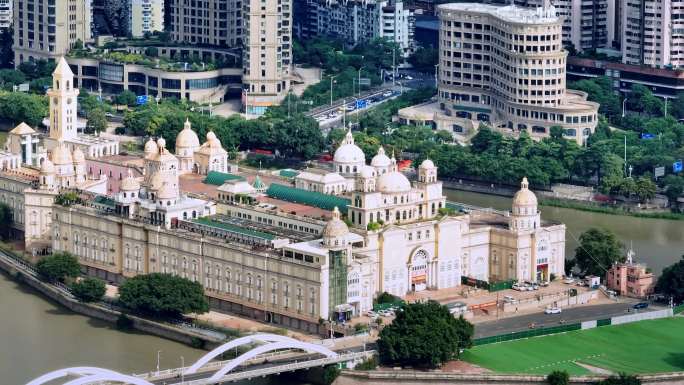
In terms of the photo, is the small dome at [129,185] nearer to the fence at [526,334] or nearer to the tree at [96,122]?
the fence at [526,334]

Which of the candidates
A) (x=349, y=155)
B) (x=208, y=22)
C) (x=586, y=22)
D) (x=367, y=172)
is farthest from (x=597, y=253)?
(x=208, y=22)

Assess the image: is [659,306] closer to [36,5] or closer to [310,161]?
[310,161]

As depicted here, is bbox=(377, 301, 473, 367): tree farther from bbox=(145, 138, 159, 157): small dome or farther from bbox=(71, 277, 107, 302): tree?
bbox=(145, 138, 159, 157): small dome

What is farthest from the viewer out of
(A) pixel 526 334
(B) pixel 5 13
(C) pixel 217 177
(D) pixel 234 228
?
(B) pixel 5 13

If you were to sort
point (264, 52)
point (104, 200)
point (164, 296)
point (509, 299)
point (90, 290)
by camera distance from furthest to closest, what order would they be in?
point (264, 52)
point (104, 200)
point (90, 290)
point (509, 299)
point (164, 296)

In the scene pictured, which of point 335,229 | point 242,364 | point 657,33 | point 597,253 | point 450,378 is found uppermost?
point 657,33

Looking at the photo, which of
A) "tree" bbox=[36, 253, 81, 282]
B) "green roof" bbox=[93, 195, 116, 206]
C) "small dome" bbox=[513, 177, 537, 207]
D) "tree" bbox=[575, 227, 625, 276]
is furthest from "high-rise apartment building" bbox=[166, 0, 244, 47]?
"tree" bbox=[575, 227, 625, 276]

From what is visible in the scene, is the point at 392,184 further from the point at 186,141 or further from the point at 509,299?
the point at 186,141

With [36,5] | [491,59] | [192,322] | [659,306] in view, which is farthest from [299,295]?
[36,5]

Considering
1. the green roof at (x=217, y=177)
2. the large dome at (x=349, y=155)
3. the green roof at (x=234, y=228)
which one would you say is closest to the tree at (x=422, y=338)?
the green roof at (x=234, y=228)
